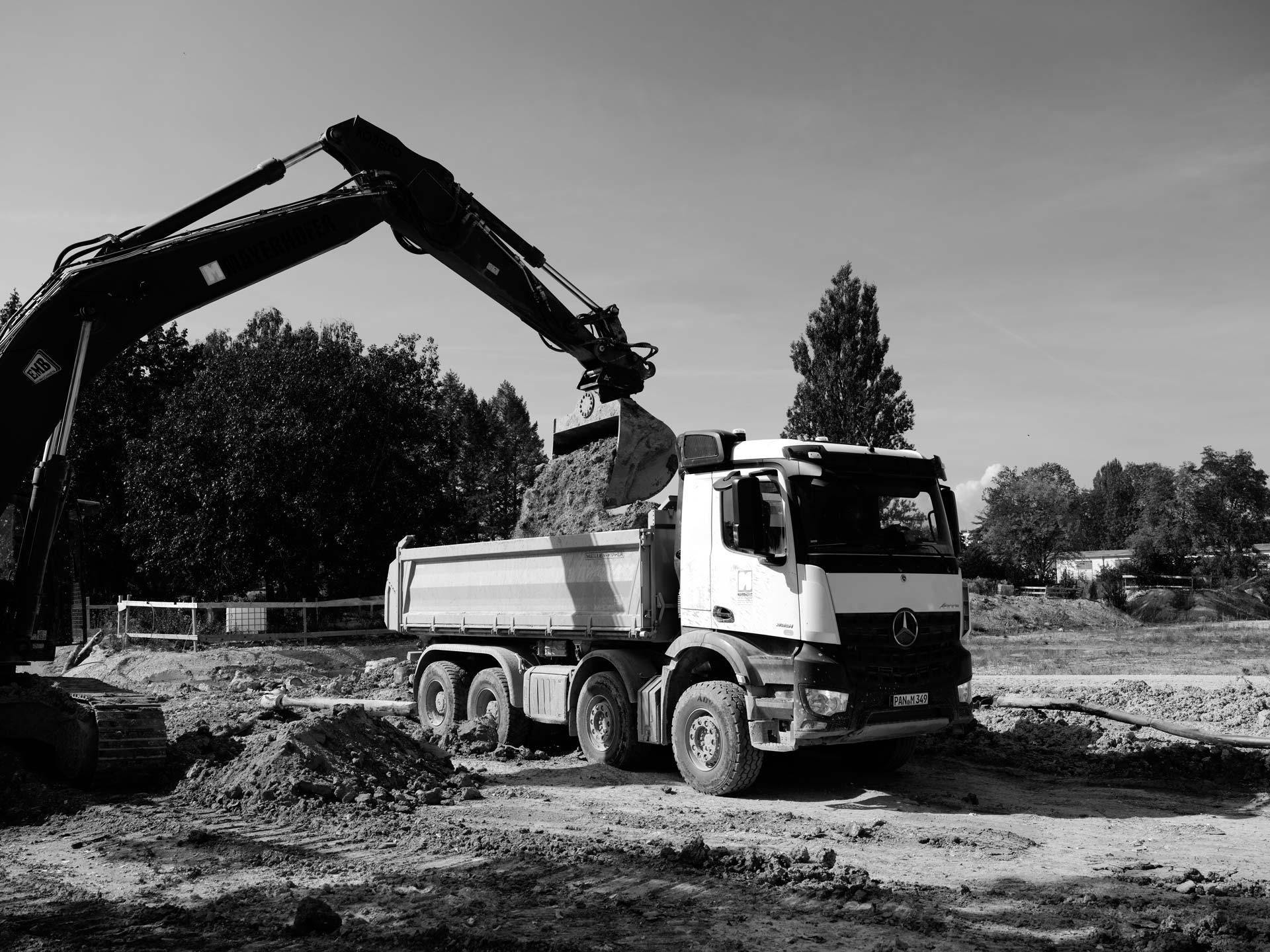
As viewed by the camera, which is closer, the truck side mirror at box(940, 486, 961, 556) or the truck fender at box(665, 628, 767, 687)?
the truck fender at box(665, 628, 767, 687)

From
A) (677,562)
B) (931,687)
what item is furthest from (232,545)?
(931,687)

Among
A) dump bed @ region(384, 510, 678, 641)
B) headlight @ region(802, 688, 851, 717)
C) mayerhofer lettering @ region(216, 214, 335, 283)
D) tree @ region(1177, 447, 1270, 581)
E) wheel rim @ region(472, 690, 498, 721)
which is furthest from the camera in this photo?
tree @ region(1177, 447, 1270, 581)

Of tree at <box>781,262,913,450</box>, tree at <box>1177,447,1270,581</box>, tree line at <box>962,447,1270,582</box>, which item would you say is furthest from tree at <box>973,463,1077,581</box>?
tree at <box>781,262,913,450</box>

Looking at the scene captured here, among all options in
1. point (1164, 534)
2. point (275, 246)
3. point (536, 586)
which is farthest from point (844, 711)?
point (1164, 534)

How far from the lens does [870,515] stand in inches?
361

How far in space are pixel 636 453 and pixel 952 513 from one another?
3560 millimetres

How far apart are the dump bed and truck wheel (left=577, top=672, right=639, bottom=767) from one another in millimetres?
502

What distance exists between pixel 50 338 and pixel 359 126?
11.6 feet

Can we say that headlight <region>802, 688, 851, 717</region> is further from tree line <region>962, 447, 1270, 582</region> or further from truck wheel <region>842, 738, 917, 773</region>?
tree line <region>962, 447, 1270, 582</region>

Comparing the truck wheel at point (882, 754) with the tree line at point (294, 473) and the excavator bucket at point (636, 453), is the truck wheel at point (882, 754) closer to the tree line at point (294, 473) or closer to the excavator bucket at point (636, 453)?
the excavator bucket at point (636, 453)

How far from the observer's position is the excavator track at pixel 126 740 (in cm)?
879

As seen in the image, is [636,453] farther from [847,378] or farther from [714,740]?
[847,378]

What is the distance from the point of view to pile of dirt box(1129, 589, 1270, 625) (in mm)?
43875

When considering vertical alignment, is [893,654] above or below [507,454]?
below
